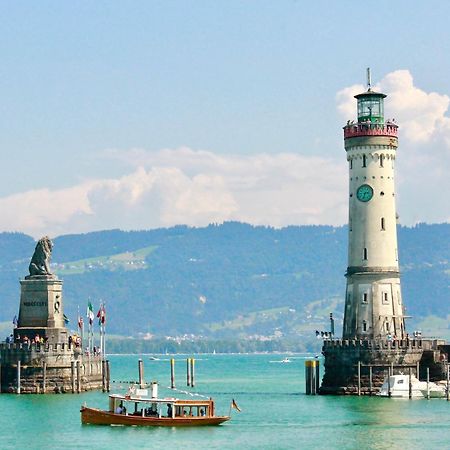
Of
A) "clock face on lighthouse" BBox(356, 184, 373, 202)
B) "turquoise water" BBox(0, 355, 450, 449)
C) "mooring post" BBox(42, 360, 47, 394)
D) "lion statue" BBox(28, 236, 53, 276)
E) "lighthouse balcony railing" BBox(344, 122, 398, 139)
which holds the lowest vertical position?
"turquoise water" BBox(0, 355, 450, 449)

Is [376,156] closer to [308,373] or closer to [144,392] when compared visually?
[308,373]

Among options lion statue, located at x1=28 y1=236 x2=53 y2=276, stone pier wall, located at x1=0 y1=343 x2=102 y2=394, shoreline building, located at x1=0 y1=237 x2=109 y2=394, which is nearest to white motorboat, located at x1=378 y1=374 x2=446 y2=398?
shoreline building, located at x1=0 y1=237 x2=109 y2=394

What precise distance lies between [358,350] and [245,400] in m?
22.2

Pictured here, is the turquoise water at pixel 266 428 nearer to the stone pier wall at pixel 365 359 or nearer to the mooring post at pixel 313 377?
the stone pier wall at pixel 365 359

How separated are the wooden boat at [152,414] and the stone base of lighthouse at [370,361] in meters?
25.2

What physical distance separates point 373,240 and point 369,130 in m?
10.5

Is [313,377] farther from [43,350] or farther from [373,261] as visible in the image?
[43,350]

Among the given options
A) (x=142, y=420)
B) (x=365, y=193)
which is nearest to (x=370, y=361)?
(x=365, y=193)

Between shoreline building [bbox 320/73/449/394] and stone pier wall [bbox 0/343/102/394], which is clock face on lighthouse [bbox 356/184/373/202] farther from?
stone pier wall [bbox 0/343/102/394]

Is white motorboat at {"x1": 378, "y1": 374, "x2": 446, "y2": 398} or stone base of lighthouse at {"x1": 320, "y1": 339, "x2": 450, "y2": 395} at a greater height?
stone base of lighthouse at {"x1": 320, "y1": 339, "x2": 450, "y2": 395}

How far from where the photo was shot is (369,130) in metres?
146

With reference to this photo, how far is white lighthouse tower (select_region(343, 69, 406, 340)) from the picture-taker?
145 meters

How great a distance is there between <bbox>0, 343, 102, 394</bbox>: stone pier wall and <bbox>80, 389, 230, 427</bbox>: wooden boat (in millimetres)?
28725

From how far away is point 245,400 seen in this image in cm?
16025
